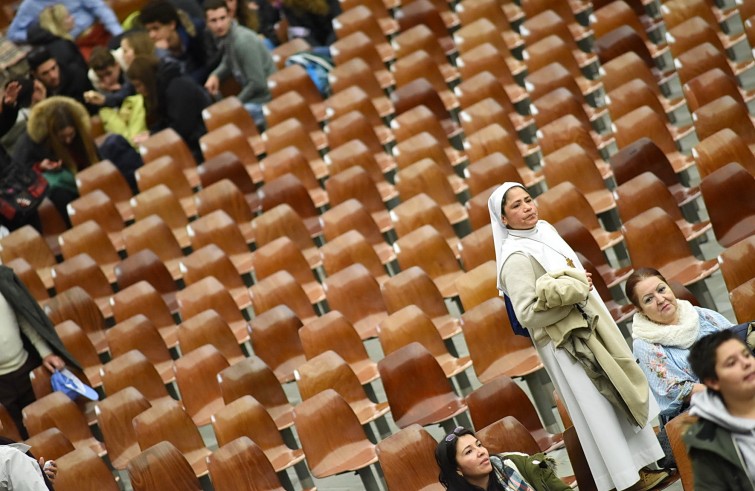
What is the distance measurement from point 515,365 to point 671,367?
2.56 feet

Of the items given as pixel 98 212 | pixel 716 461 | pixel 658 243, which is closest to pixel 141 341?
pixel 98 212

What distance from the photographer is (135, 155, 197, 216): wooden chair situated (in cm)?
547

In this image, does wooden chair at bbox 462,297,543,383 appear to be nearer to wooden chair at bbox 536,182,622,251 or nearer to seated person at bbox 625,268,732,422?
wooden chair at bbox 536,182,622,251

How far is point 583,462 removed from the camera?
3.02m

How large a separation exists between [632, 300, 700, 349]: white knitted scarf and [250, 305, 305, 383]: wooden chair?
153 cm

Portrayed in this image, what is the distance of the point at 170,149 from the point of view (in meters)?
5.66

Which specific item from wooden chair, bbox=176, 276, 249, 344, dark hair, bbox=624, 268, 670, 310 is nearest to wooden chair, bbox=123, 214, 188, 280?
wooden chair, bbox=176, 276, 249, 344

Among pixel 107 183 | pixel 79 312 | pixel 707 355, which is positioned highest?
pixel 107 183

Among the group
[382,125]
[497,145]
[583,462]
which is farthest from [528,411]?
[382,125]

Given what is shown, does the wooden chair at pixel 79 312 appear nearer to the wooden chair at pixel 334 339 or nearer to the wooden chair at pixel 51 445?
the wooden chair at pixel 51 445

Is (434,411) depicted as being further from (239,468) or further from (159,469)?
(159,469)

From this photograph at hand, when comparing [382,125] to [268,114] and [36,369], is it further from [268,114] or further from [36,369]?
[36,369]

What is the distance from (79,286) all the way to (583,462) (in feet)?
8.48

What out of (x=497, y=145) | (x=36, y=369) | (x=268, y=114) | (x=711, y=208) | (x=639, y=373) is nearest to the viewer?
(x=639, y=373)
